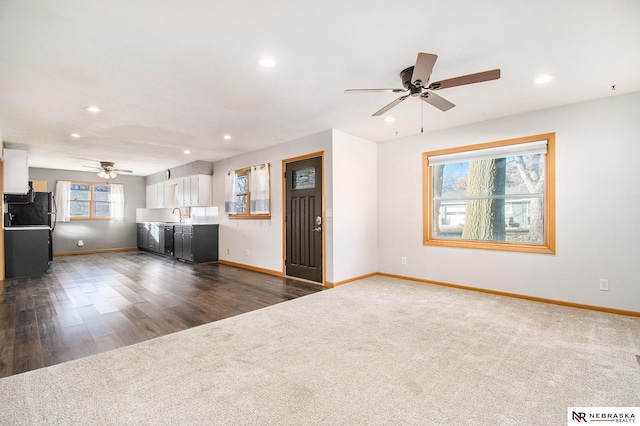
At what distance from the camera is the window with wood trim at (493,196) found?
3973 mm

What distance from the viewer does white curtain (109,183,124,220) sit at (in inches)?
370

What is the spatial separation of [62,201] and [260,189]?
6.72 metres

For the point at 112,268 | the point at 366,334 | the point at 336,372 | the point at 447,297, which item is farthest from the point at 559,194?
the point at 112,268

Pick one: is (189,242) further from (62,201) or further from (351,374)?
(351,374)

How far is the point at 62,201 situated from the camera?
27.8ft

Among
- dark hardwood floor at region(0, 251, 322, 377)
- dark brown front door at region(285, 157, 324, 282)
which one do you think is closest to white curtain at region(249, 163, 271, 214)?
dark brown front door at region(285, 157, 324, 282)

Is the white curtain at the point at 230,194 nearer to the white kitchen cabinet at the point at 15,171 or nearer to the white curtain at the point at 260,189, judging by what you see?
the white curtain at the point at 260,189

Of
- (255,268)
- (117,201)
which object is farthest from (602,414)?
(117,201)

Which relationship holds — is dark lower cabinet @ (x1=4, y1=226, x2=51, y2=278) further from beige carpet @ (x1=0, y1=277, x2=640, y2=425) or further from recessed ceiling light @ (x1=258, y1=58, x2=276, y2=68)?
recessed ceiling light @ (x1=258, y1=58, x2=276, y2=68)

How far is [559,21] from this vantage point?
2.10m

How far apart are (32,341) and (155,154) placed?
4775 millimetres

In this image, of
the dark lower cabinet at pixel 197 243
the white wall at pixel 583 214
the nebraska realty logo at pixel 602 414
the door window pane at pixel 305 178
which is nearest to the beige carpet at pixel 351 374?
the nebraska realty logo at pixel 602 414

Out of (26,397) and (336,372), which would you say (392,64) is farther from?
(26,397)

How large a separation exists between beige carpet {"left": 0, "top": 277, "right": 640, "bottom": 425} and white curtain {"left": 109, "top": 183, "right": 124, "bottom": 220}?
27.5ft
